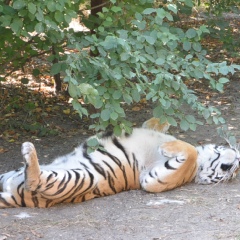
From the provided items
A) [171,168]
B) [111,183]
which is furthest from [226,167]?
[111,183]

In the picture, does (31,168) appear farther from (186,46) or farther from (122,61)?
(186,46)

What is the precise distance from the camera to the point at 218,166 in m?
4.52

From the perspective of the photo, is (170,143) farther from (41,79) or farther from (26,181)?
(41,79)

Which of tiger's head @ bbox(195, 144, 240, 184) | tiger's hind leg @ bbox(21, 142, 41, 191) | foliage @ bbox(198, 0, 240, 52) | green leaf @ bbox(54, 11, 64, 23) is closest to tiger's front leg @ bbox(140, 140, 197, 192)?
tiger's head @ bbox(195, 144, 240, 184)

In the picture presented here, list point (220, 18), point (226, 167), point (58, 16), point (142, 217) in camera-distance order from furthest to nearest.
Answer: point (220, 18), point (226, 167), point (142, 217), point (58, 16)

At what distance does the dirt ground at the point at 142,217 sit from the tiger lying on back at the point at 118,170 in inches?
2.9

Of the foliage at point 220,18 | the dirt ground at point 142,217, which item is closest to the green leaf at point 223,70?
the dirt ground at point 142,217

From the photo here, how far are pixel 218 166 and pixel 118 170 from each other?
0.85m

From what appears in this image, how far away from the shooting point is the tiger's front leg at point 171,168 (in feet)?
14.0

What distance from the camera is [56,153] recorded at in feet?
17.7

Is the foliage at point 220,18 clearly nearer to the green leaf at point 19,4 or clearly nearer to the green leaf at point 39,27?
the green leaf at point 39,27

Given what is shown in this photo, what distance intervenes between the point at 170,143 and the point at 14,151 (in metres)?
1.82

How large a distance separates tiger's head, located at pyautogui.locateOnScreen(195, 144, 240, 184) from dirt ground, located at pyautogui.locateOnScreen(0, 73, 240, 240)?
69 mm

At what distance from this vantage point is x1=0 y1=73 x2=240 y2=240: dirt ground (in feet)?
11.5
